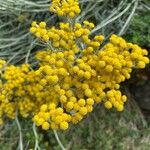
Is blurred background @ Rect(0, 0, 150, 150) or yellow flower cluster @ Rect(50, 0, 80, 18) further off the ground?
yellow flower cluster @ Rect(50, 0, 80, 18)

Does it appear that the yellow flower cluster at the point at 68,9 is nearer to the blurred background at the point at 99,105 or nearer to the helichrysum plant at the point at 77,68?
the helichrysum plant at the point at 77,68

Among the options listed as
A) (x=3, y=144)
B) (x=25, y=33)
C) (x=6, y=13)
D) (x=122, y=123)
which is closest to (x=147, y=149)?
(x=122, y=123)

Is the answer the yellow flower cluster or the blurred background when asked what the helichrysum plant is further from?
the blurred background

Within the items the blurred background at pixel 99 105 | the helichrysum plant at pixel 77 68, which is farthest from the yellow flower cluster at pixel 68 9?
the blurred background at pixel 99 105

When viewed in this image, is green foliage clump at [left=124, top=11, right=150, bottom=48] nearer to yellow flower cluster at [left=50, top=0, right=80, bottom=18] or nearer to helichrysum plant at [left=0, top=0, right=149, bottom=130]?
helichrysum plant at [left=0, top=0, right=149, bottom=130]

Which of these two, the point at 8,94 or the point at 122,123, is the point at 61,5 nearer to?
the point at 8,94

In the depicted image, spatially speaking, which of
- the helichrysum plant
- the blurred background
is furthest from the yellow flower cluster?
the blurred background

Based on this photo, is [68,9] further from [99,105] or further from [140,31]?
[99,105]

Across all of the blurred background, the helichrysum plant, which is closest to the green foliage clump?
the blurred background

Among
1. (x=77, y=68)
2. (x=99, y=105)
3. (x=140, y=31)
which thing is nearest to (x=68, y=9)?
(x=77, y=68)

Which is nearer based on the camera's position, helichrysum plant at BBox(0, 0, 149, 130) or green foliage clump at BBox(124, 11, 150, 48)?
helichrysum plant at BBox(0, 0, 149, 130)
